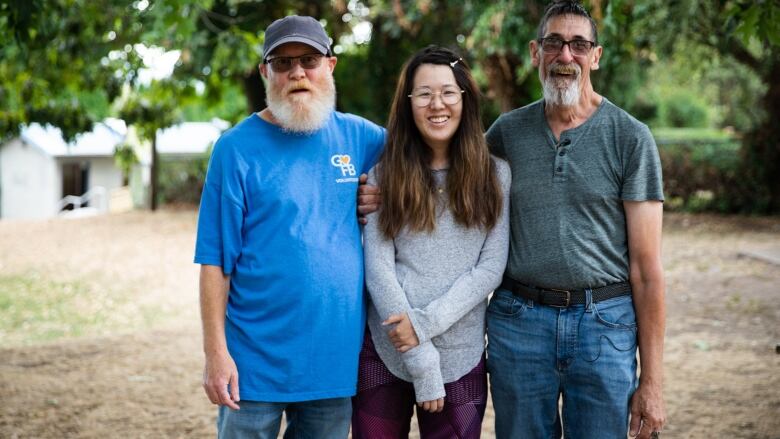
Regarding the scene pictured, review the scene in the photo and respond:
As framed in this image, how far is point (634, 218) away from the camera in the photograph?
2.78m

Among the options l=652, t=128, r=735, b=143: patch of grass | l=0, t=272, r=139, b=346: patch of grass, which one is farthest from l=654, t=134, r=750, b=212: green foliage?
l=0, t=272, r=139, b=346: patch of grass

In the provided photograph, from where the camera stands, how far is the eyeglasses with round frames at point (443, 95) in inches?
112

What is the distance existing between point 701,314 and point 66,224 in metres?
15.4

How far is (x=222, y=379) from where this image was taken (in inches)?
109

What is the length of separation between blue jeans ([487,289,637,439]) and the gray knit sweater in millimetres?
132

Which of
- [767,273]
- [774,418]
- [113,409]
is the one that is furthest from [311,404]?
[767,273]

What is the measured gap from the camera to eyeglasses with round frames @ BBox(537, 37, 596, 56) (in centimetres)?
287

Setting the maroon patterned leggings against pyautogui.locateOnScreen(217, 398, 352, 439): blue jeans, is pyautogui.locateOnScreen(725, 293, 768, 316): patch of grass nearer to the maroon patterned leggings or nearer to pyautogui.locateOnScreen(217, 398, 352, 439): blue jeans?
the maroon patterned leggings

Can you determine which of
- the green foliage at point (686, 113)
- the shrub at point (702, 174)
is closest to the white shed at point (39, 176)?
the shrub at point (702, 174)

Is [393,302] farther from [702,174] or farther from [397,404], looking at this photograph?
[702,174]

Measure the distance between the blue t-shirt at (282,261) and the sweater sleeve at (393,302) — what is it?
0.08 metres

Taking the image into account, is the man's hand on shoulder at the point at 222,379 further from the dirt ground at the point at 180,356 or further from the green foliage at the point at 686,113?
the green foliage at the point at 686,113

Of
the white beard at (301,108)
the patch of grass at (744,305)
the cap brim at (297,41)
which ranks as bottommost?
the patch of grass at (744,305)

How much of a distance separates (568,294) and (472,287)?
343 millimetres
